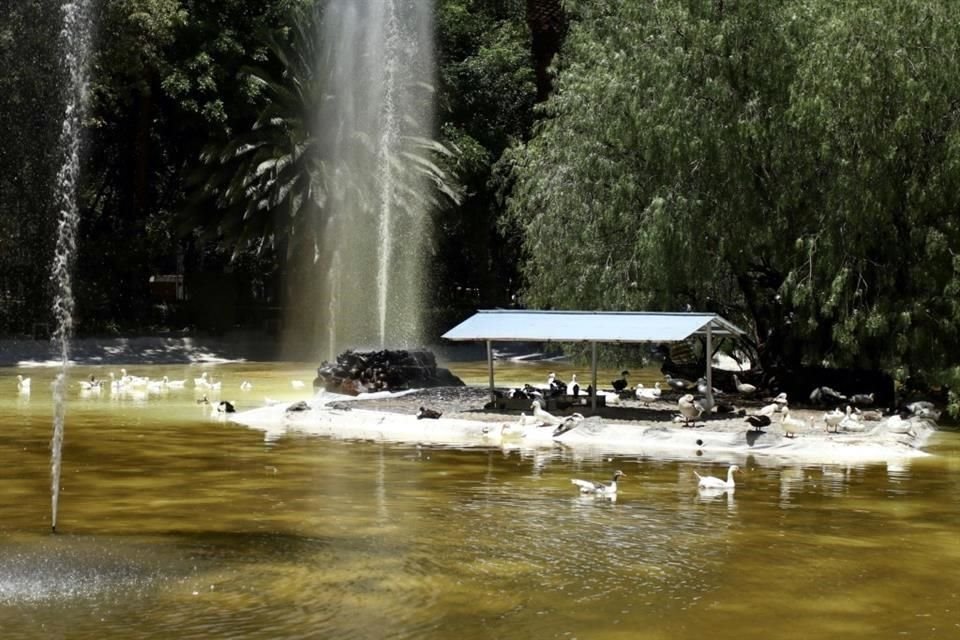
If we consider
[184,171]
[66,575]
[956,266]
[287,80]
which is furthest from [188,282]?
[66,575]

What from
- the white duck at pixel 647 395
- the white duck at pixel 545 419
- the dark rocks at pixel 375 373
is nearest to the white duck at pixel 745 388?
the white duck at pixel 647 395

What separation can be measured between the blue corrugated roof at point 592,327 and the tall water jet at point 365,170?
60.5 ft

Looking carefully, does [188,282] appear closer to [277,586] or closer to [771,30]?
[771,30]

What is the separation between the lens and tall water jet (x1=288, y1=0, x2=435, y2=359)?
4578 cm

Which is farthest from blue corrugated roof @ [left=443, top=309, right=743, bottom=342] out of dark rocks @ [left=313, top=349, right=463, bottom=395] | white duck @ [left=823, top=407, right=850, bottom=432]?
dark rocks @ [left=313, top=349, right=463, bottom=395]

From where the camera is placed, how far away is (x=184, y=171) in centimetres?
5141

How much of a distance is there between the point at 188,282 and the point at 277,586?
43167mm

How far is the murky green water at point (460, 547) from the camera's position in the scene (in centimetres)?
1078

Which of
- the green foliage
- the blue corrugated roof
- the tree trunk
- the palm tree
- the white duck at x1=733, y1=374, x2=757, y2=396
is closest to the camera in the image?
the blue corrugated roof

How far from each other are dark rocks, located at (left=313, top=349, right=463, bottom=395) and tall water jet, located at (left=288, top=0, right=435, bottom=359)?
13.2 meters

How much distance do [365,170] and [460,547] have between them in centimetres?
3519

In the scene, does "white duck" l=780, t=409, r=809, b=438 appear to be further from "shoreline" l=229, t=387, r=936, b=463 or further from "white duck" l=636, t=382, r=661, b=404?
"white duck" l=636, t=382, r=661, b=404

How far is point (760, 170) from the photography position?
27.3 meters

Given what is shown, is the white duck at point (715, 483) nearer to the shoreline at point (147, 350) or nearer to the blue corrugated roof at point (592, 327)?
the blue corrugated roof at point (592, 327)
